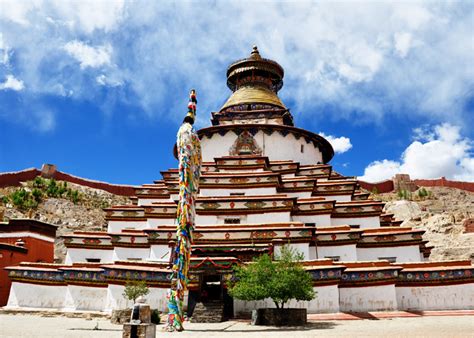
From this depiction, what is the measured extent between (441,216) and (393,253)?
19927 millimetres

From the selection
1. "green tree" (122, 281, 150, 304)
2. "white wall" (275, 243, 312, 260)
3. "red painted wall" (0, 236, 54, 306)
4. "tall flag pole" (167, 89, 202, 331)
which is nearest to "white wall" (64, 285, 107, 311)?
"green tree" (122, 281, 150, 304)

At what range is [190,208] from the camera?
39.7ft

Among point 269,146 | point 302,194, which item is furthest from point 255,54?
point 302,194

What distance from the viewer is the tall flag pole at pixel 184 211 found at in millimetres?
10945

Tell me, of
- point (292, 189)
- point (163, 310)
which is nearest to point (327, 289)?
point (163, 310)

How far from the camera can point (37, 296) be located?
1655 centimetres

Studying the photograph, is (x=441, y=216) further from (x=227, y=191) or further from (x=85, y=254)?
(x=85, y=254)

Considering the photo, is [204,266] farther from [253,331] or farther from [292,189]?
[292,189]

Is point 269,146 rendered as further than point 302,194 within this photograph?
Yes

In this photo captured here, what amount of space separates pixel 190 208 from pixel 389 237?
10.1 meters

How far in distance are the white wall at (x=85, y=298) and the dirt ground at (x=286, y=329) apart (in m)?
1.83

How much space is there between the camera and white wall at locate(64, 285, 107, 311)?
51.2 feet

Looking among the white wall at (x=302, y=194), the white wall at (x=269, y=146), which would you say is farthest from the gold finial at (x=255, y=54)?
the white wall at (x=302, y=194)

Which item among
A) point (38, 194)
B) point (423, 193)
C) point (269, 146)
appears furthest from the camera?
point (423, 193)
